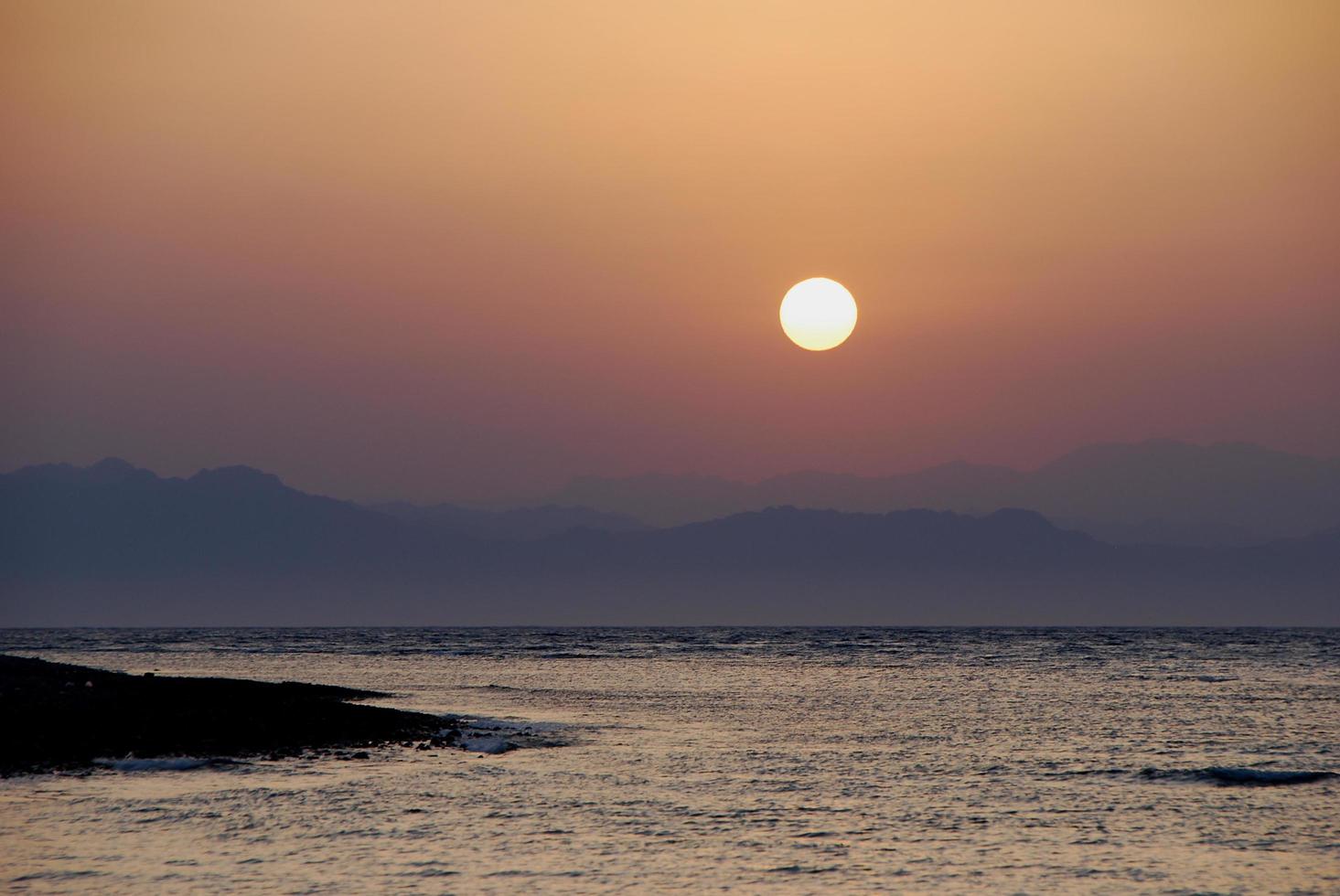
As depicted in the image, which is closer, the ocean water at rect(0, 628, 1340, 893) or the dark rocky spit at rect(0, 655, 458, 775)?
the ocean water at rect(0, 628, 1340, 893)

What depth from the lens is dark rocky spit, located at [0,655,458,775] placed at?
4350 cm

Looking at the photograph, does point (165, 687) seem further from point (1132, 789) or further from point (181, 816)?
point (1132, 789)

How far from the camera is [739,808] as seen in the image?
3541cm

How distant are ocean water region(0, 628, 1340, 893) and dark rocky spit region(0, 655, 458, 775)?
2415mm

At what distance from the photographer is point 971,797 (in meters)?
38.1

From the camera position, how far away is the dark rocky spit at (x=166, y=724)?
43500 millimetres

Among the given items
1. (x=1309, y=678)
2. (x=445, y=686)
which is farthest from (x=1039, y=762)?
(x=1309, y=678)

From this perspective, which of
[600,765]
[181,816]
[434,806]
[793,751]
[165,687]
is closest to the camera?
[181,816]

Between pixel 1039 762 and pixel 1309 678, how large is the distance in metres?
68.0

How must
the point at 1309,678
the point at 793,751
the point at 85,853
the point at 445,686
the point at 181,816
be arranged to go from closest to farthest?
1. the point at 85,853
2. the point at 181,816
3. the point at 793,751
4. the point at 445,686
5. the point at 1309,678

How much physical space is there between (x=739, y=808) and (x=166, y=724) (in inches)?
1040

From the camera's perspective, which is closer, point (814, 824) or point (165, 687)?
point (814, 824)

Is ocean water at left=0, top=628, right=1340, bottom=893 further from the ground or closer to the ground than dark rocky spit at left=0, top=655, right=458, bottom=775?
closer to the ground

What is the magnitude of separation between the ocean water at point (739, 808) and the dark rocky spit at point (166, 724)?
7.92 feet
